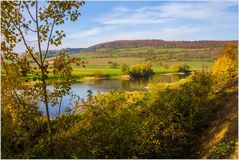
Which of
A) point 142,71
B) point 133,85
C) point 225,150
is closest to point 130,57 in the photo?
point 142,71

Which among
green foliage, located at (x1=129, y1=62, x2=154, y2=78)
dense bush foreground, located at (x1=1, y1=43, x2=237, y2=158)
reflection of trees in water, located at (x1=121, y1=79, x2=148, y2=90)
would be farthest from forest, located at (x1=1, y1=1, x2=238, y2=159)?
green foliage, located at (x1=129, y1=62, x2=154, y2=78)

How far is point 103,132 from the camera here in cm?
862

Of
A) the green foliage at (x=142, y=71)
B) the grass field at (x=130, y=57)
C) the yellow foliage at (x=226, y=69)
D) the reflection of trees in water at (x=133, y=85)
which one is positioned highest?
the yellow foliage at (x=226, y=69)

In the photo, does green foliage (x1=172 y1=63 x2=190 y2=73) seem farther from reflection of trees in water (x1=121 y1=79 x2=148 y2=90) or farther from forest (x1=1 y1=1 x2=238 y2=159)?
forest (x1=1 y1=1 x2=238 y2=159)

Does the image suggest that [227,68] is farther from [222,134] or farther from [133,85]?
[133,85]

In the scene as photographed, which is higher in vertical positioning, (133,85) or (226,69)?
(226,69)

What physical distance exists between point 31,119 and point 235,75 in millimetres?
13367

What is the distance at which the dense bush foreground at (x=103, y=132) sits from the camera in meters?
7.79

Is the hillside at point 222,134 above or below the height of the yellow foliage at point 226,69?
below

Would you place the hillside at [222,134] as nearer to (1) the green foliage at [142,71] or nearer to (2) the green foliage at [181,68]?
(1) the green foliage at [142,71]

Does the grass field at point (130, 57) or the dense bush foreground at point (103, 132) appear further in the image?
the grass field at point (130, 57)

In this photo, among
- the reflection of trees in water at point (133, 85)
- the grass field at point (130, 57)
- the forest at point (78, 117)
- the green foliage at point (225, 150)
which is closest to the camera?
the forest at point (78, 117)

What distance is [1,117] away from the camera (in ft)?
24.7

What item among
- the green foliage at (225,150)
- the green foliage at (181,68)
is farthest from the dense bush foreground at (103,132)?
the green foliage at (181,68)
